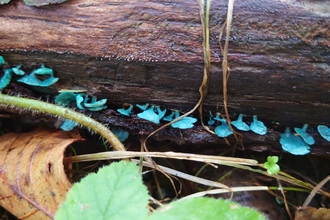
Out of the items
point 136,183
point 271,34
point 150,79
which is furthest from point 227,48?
point 136,183

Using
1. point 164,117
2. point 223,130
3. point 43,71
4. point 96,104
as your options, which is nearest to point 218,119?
point 223,130

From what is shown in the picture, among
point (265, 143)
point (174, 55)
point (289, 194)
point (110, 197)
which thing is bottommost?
point (289, 194)

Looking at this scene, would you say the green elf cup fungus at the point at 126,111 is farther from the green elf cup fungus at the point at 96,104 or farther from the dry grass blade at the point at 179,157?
the dry grass blade at the point at 179,157

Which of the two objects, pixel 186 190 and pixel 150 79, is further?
pixel 186 190

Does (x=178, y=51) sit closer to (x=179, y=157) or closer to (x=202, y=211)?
(x=179, y=157)

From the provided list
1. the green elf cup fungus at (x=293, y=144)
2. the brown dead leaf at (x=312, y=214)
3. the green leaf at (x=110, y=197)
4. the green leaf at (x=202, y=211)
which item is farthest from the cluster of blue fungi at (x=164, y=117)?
the green leaf at (x=202, y=211)

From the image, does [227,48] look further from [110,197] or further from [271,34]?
[110,197]
